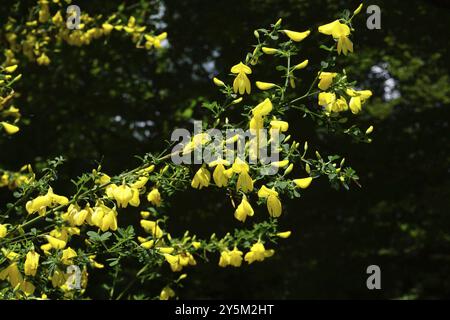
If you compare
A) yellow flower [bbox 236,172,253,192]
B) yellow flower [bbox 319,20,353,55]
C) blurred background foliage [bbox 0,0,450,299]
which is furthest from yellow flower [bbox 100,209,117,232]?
blurred background foliage [bbox 0,0,450,299]

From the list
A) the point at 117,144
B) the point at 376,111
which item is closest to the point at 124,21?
the point at 117,144

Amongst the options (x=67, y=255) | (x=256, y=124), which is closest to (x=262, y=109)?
(x=256, y=124)

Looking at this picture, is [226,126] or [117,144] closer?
[226,126]

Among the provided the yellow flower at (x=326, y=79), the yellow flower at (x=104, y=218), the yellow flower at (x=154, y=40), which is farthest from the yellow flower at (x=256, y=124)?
the yellow flower at (x=154, y=40)

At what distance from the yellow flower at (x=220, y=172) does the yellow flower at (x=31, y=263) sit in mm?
666

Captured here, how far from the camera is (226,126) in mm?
2248

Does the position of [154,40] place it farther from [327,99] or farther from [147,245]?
[327,99]

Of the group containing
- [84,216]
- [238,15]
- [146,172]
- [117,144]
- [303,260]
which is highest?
[238,15]

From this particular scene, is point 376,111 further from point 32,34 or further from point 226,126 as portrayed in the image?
point 226,126

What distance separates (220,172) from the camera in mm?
2172

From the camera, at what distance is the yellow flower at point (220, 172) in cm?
215

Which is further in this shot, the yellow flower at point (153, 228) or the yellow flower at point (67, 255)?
the yellow flower at point (153, 228)

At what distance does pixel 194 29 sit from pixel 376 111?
3.73 m

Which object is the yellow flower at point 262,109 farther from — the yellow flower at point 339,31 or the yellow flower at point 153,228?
the yellow flower at point 153,228
